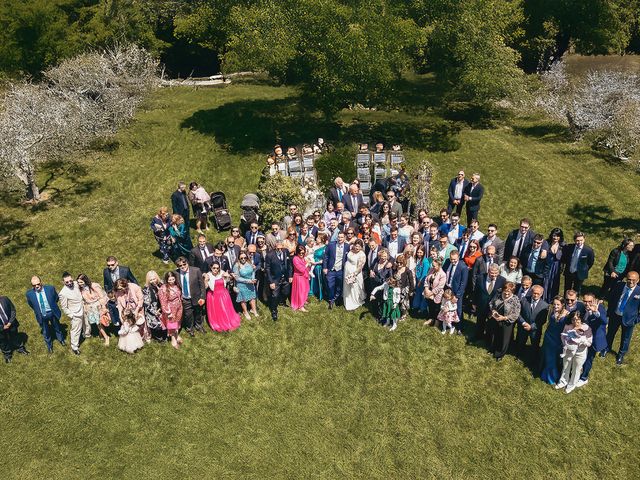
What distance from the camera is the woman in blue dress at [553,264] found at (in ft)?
40.7

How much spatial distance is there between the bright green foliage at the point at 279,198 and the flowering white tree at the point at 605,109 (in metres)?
13.1

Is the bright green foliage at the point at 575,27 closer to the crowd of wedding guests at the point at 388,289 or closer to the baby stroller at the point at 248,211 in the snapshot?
the baby stroller at the point at 248,211

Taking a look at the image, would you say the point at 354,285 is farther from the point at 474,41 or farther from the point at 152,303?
the point at 474,41

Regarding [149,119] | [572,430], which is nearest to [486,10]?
[149,119]

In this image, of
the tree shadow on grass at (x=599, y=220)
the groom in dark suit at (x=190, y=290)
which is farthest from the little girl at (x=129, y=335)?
the tree shadow on grass at (x=599, y=220)

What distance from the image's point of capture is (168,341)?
488 inches

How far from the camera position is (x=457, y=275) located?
1184 centimetres

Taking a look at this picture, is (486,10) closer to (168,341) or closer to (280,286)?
(280,286)

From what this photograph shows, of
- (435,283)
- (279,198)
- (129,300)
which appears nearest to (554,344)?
(435,283)

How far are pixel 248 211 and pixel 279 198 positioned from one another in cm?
141

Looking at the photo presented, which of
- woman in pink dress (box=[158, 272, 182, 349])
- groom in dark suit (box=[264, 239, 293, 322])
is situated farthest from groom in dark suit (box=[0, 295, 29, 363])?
groom in dark suit (box=[264, 239, 293, 322])

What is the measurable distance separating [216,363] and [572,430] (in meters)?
7.23

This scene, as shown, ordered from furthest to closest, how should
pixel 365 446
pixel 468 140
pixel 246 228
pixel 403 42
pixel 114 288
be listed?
pixel 468 140 < pixel 403 42 < pixel 246 228 < pixel 114 288 < pixel 365 446

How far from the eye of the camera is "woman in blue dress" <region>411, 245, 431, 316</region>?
12.3 meters
